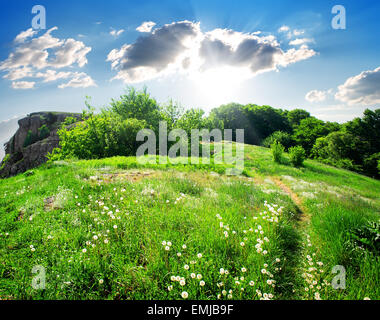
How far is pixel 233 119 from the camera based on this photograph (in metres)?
63.2

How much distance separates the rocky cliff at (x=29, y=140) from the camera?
48.9 meters

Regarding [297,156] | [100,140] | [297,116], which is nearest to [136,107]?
[100,140]

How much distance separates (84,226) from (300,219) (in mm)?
6543

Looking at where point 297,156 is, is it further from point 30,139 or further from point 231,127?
point 30,139

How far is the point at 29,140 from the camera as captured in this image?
57281mm

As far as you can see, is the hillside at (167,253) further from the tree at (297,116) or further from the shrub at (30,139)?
the tree at (297,116)

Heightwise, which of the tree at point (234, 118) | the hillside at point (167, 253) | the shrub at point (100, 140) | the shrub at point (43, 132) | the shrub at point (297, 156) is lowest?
the hillside at point (167, 253)

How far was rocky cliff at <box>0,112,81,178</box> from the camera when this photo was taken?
4887 centimetres

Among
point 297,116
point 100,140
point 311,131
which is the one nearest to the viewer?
point 100,140

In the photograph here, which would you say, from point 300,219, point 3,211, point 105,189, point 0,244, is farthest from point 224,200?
point 3,211

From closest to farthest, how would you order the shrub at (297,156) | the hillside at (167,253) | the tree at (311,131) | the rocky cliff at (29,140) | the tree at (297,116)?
the hillside at (167,253), the shrub at (297,156), the rocky cliff at (29,140), the tree at (311,131), the tree at (297,116)

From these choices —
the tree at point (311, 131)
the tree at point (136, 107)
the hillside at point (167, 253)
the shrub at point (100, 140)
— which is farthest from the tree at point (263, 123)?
the hillside at point (167, 253)
